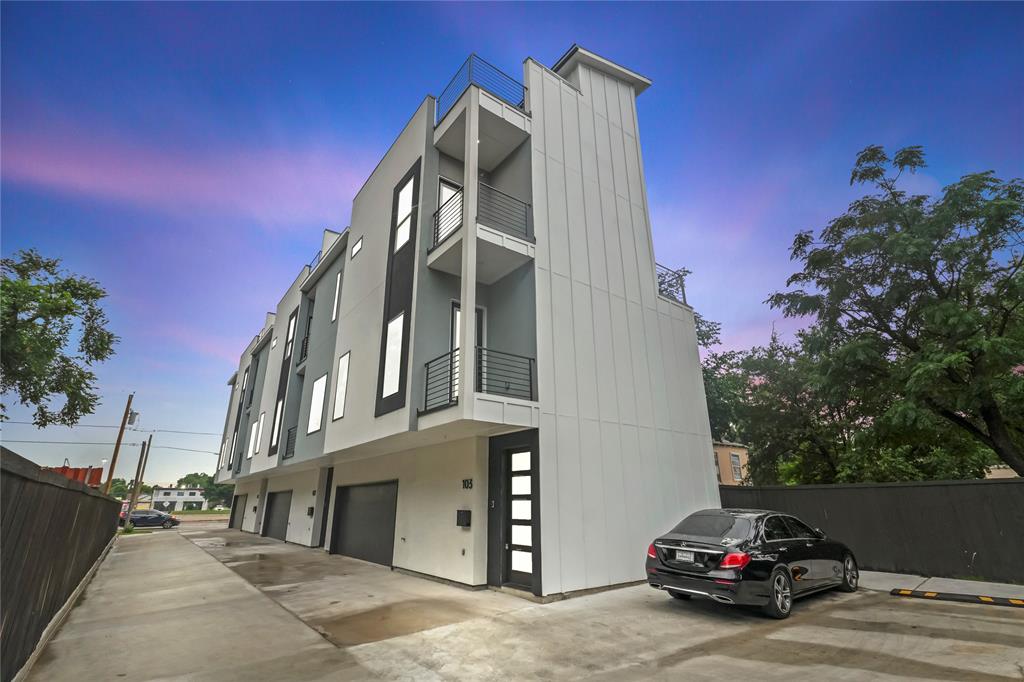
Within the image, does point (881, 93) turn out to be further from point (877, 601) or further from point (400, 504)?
point (400, 504)

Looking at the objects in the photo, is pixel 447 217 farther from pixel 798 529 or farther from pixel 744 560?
pixel 798 529

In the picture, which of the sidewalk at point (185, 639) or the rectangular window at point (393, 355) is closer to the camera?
the sidewalk at point (185, 639)

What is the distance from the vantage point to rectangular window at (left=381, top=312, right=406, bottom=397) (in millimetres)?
10055

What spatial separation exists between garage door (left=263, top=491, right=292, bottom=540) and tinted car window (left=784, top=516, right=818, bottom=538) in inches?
865

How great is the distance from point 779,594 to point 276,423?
19746mm

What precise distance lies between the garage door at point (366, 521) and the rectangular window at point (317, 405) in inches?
103

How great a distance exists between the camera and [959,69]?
1086 cm

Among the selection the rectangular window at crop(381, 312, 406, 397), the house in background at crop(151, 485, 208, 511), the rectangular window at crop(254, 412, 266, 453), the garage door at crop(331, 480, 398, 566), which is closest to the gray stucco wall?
the rectangular window at crop(381, 312, 406, 397)

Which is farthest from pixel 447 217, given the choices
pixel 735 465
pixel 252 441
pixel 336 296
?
pixel 735 465

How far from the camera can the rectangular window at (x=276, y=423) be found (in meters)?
19.0

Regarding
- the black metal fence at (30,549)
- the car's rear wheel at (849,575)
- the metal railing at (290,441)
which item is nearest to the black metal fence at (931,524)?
the car's rear wheel at (849,575)

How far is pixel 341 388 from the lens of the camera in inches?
517

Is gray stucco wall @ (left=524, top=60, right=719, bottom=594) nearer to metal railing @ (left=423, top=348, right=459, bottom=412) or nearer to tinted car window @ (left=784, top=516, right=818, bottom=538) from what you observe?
metal railing @ (left=423, top=348, right=459, bottom=412)

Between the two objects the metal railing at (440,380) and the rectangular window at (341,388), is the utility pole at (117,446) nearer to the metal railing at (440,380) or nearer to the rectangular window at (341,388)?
the rectangular window at (341,388)
